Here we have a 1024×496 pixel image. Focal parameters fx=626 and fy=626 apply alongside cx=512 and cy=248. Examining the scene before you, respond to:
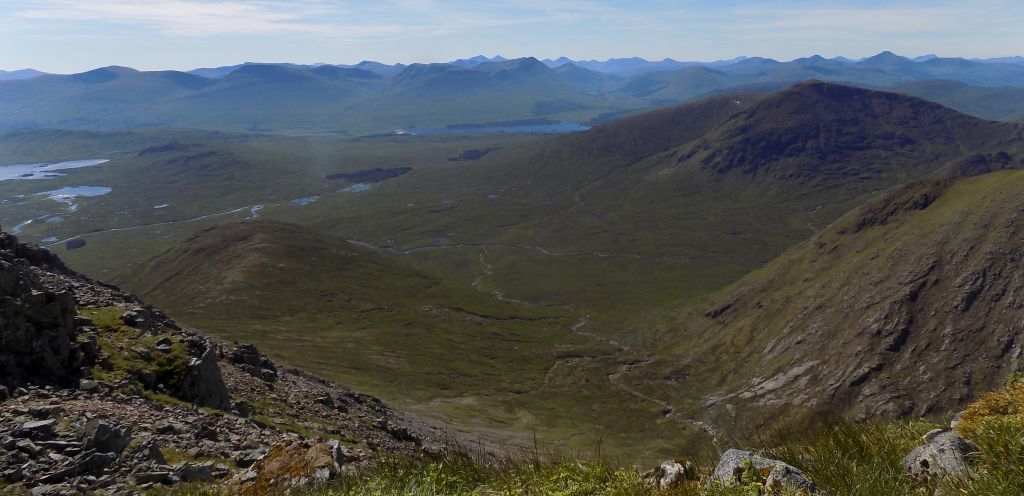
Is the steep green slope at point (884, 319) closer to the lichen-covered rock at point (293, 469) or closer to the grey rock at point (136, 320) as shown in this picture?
the grey rock at point (136, 320)

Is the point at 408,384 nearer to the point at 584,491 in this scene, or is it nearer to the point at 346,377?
the point at 346,377

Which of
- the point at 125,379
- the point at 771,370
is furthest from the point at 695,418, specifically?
the point at 125,379

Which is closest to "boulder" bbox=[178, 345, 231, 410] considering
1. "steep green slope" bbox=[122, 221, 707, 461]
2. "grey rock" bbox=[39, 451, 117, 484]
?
"grey rock" bbox=[39, 451, 117, 484]

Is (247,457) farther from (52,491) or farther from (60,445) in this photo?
(52,491)

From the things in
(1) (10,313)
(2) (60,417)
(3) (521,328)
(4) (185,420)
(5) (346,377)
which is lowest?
(3) (521,328)

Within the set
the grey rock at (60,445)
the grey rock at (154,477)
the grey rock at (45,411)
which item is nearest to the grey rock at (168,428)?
the grey rock at (45,411)

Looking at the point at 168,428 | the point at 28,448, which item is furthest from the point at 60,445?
the point at 168,428
